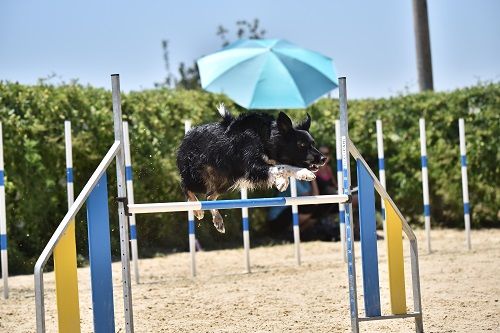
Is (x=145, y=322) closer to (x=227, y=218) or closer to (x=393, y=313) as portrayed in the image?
(x=393, y=313)

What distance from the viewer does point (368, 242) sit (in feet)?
17.9

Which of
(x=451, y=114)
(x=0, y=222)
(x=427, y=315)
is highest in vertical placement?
(x=451, y=114)

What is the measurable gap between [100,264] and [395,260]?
79.0 inches

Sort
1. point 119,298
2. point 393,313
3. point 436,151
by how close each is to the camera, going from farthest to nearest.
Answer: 1. point 436,151
2. point 119,298
3. point 393,313

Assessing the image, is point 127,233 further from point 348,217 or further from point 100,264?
point 348,217

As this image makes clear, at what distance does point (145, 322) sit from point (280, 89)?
4.01 metres

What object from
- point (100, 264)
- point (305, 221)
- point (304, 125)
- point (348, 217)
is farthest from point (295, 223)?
point (100, 264)

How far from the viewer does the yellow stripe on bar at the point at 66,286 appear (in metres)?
4.48

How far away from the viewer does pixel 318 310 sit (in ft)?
22.0

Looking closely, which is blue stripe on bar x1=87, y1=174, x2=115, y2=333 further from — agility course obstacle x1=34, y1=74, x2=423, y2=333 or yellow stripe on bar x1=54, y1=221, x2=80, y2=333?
yellow stripe on bar x1=54, y1=221, x2=80, y2=333

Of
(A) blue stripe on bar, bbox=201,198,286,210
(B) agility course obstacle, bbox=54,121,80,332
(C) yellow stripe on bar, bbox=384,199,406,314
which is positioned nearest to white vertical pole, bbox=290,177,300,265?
(C) yellow stripe on bar, bbox=384,199,406,314

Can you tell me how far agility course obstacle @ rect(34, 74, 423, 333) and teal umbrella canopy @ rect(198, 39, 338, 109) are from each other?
361 centimetres

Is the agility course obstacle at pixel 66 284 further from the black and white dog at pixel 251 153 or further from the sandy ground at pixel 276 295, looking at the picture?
the sandy ground at pixel 276 295

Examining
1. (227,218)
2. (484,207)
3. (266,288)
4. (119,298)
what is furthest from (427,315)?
(484,207)
